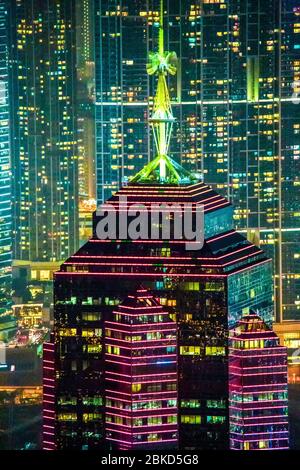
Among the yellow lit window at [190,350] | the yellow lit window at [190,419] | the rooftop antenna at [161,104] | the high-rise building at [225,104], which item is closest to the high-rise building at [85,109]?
the high-rise building at [225,104]

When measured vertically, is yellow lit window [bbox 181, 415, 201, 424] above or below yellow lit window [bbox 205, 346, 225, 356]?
below

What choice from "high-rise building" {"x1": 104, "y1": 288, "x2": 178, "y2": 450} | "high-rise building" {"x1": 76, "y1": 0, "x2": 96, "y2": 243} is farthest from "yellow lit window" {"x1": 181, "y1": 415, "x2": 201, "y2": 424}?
"high-rise building" {"x1": 76, "y1": 0, "x2": 96, "y2": 243}

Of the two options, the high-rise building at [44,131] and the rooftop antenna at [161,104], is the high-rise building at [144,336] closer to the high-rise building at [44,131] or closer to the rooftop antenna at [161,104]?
the rooftop antenna at [161,104]

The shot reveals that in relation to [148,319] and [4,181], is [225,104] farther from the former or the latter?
[148,319]

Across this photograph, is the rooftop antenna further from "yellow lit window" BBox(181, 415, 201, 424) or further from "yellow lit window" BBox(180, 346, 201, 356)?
"yellow lit window" BBox(181, 415, 201, 424)

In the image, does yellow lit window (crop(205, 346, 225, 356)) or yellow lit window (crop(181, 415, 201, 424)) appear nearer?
yellow lit window (crop(205, 346, 225, 356))

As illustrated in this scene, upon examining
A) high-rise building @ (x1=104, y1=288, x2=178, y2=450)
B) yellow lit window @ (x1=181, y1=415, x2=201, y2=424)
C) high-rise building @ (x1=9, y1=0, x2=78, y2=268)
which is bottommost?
yellow lit window @ (x1=181, y1=415, x2=201, y2=424)

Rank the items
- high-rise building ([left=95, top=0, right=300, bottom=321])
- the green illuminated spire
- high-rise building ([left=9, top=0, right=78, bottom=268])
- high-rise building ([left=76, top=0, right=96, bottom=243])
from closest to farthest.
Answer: the green illuminated spire < high-rise building ([left=95, top=0, right=300, bottom=321]) < high-rise building ([left=76, top=0, right=96, bottom=243]) < high-rise building ([left=9, top=0, right=78, bottom=268])
